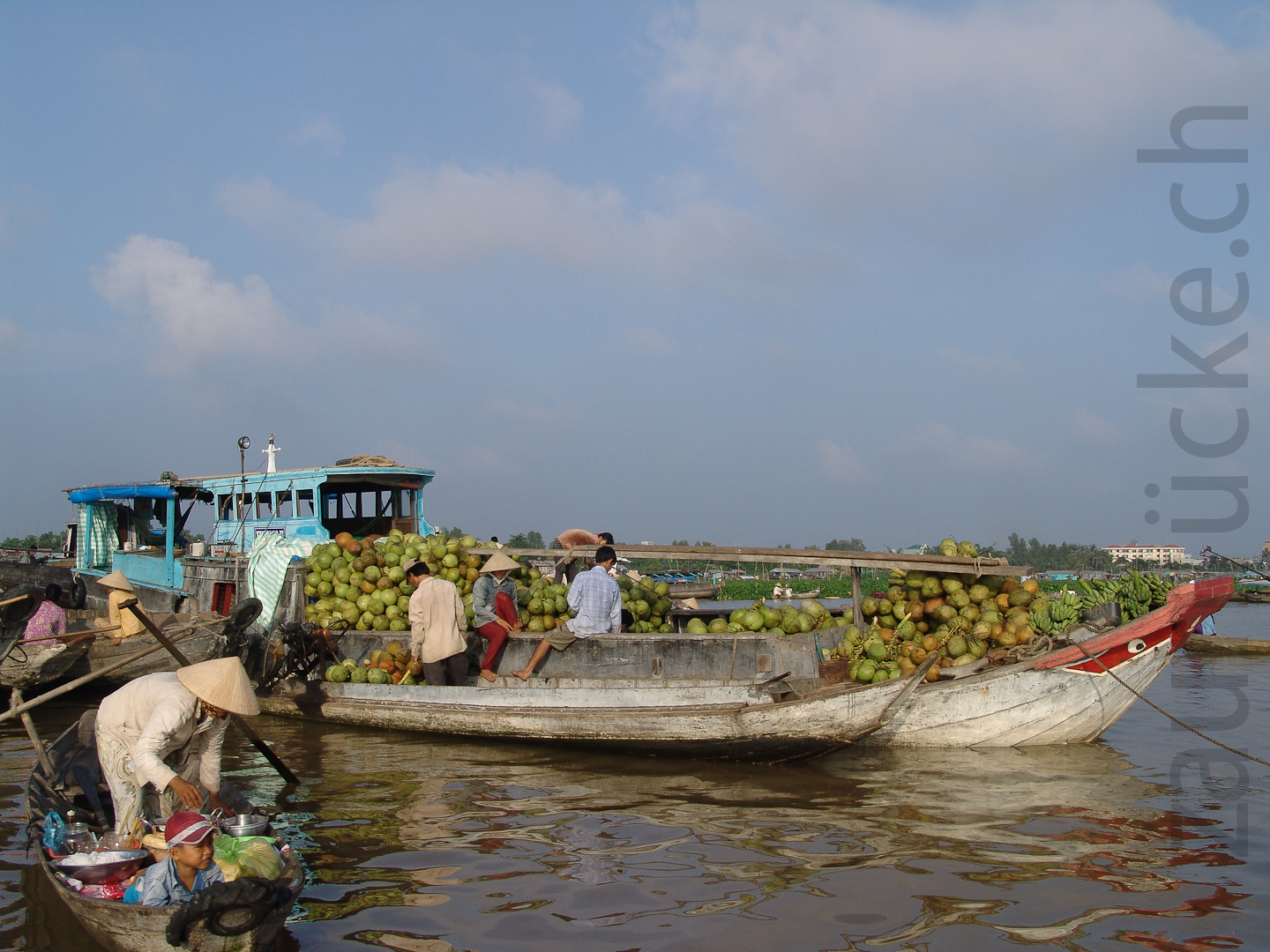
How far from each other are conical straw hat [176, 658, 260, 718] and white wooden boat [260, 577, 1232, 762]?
3829 mm

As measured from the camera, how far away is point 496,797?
6.90 meters

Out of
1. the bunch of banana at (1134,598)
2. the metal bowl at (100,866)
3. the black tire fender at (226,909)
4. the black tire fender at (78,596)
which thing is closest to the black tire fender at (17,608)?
the black tire fender at (78,596)

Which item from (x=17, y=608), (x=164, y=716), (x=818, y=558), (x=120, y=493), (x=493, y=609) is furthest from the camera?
(x=120, y=493)

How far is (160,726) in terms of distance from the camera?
15.1 feet

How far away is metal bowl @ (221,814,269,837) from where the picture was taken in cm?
447

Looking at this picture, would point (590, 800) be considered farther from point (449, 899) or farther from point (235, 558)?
point (235, 558)

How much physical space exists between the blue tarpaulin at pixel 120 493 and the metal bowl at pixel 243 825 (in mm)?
11370

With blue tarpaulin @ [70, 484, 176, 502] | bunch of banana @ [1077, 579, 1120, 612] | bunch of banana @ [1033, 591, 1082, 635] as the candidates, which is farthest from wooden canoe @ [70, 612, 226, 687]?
bunch of banana @ [1077, 579, 1120, 612]

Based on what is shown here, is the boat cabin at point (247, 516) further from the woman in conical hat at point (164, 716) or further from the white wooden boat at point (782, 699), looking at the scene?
the woman in conical hat at point (164, 716)

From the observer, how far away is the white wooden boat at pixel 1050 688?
7516 mm

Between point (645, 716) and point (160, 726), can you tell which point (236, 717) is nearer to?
point (160, 726)

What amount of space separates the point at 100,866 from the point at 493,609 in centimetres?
513

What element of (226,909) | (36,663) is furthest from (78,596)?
(226,909)

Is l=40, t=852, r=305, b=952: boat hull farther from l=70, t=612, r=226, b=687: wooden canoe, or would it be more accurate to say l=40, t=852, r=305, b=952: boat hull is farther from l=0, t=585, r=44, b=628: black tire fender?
l=70, t=612, r=226, b=687: wooden canoe
